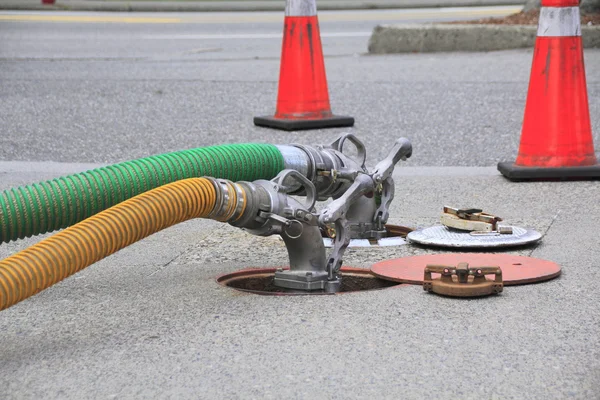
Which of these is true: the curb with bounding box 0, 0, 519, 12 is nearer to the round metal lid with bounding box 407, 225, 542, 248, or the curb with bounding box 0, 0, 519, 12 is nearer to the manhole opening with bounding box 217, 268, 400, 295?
the round metal lid with bounding box 407, 225, 542, 248

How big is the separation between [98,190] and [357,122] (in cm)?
394

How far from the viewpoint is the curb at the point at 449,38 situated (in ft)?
38.1

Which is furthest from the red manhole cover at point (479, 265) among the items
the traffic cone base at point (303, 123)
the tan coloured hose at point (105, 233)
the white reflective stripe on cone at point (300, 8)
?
the white reflective stripe on cone at point (300, 8)

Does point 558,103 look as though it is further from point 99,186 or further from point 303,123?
point 99,186

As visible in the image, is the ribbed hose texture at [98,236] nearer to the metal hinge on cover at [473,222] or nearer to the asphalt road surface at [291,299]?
the asphalt road surface at [291,299]

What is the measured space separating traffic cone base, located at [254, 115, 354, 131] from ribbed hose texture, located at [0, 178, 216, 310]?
3583 mm

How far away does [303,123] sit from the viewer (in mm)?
7000

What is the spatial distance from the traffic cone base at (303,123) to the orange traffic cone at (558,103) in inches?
77.1

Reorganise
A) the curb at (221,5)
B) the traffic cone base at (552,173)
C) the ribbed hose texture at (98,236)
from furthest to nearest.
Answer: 1. the curb at (221,5)
2. the traffic cone base at (552,173)
3. the ribbed hose texture at (98,236)

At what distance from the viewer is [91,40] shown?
48.7 ft

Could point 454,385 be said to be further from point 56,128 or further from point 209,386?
point 56,128

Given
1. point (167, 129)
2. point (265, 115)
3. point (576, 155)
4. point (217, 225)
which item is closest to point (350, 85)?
point (265, 115)

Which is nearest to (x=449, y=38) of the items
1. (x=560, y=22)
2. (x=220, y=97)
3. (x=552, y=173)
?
(x=220, y=97)

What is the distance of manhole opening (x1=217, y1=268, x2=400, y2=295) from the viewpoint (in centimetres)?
372
